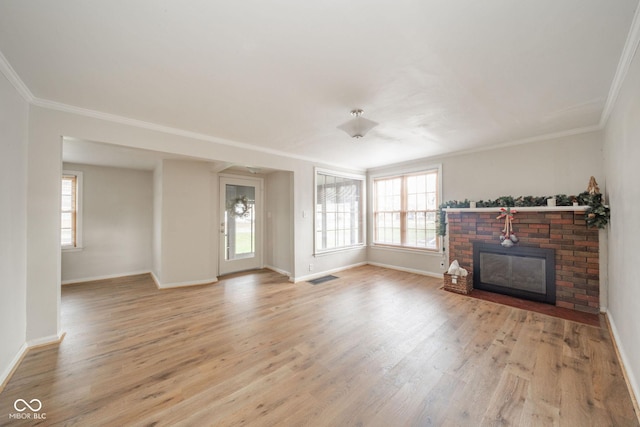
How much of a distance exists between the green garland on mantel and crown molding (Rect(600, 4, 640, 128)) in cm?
110

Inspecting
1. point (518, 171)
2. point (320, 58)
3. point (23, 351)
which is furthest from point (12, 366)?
point (518, 171)

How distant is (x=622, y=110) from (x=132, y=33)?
12.9ft

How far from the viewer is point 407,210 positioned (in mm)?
5406

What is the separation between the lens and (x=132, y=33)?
5.14 feet

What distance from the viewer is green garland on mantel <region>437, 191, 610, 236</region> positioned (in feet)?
9.75

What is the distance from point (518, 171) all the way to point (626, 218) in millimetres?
2092

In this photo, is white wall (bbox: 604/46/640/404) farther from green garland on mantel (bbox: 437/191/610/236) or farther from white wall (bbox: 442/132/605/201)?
white wall (bbox: 442/132/605/201)

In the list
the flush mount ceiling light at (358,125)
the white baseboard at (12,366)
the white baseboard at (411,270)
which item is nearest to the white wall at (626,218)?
the flush mount ceiling light at (358,125)

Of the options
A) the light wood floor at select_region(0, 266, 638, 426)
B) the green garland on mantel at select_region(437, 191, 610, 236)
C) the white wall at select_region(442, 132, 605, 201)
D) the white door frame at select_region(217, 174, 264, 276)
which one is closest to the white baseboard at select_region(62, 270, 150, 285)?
the light wood floor at select_region(0, 266, 638, 426)

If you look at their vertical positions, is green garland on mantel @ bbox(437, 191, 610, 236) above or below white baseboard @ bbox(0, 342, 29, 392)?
above

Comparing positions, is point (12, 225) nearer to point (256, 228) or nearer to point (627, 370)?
point (256, 228)

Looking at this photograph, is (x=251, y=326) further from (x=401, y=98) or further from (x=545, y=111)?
(x=545, y=111)

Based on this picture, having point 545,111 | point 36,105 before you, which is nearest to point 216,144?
point 36,105

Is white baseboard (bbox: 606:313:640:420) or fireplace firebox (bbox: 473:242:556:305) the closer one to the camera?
white baseboard (bbox: 606:313:640:420)
